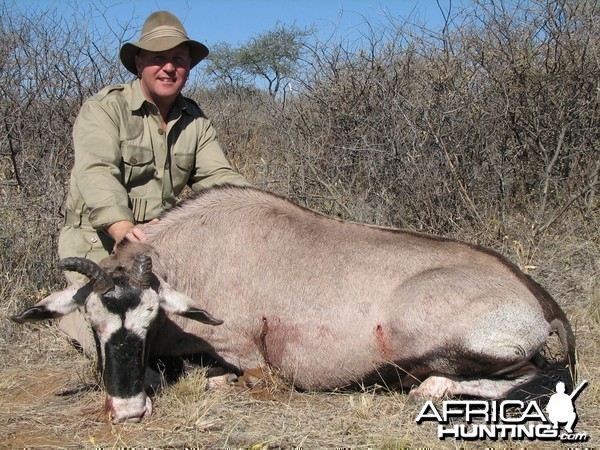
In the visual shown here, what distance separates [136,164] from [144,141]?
0.62ft

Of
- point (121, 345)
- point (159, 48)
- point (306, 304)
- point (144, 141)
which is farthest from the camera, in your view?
point (144, 141)

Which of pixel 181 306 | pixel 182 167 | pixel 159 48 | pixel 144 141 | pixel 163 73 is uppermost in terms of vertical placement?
pixel 159 48

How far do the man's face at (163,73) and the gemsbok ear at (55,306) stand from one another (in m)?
1.75

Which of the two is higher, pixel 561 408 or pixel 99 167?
pixel 99 167

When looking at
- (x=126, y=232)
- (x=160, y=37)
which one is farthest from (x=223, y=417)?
(x=160, y=37)

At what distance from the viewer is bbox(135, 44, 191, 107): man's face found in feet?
16.9

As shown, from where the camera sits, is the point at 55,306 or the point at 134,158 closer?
the point at 55,306

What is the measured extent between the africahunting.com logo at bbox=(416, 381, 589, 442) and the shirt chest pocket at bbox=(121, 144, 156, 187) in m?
2.63

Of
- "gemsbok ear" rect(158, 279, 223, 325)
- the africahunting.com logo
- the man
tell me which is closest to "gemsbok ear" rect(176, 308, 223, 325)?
"gemsbok ear" rect(158, 279, 223, 325)

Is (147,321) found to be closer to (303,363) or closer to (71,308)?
(71,308)

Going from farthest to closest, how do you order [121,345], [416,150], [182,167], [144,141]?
[416,150], [182,167], [144,141], [121,345]

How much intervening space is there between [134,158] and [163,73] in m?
0.66

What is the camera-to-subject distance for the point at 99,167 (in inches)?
186

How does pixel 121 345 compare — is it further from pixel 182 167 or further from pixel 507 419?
pixel 507 419
